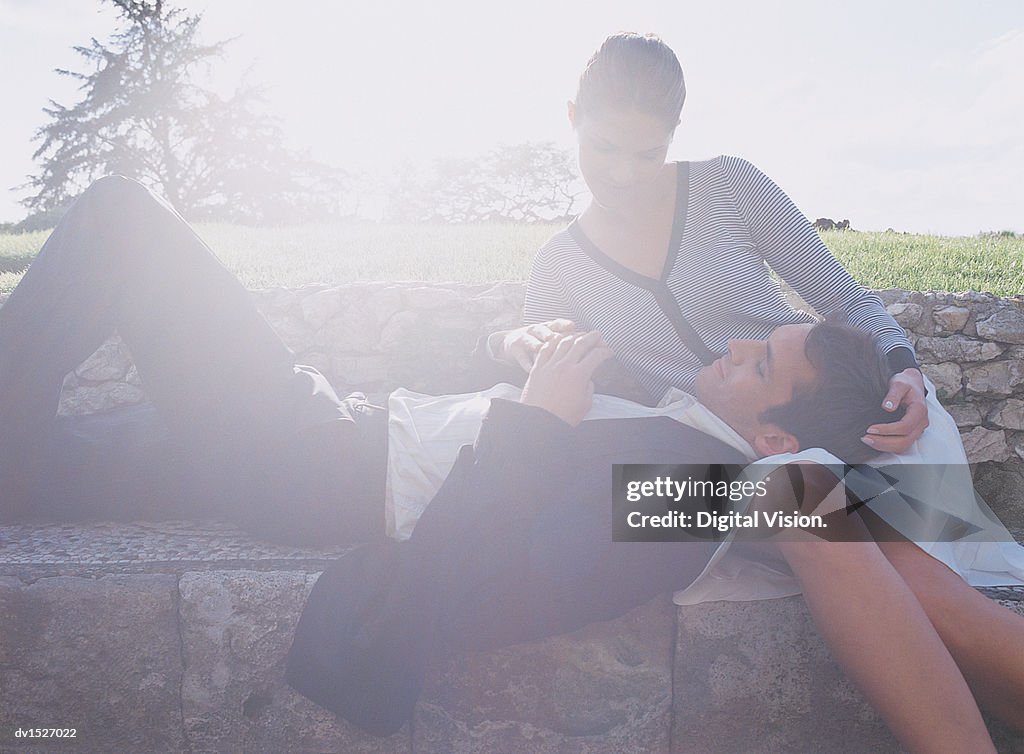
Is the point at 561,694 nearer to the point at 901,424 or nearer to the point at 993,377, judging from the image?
the point at 901,424

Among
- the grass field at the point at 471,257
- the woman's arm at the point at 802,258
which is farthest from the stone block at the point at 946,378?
the woman's arm at the point at 802,258

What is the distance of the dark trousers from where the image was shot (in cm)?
245

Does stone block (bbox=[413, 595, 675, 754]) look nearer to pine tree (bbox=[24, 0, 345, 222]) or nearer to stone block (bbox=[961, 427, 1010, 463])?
stone block (bbox=[961, 427, 1010, 463])

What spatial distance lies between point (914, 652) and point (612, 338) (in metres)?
1.63

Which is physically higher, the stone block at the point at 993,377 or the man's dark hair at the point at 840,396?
the man's dark hair at the point at 840,396

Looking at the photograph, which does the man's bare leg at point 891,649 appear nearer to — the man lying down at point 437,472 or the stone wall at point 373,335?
the man lying down at point 437,472

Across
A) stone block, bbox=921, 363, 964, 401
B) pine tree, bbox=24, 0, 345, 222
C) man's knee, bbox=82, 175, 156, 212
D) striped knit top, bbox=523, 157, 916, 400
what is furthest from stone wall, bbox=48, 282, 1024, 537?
pine tree, bbox=24, 0, 345, 222

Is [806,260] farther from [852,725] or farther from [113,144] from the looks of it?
[113,144]

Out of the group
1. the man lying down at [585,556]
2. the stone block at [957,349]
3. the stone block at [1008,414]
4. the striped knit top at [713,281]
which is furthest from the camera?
the stone block at [1008,414]

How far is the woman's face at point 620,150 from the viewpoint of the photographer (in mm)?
2609

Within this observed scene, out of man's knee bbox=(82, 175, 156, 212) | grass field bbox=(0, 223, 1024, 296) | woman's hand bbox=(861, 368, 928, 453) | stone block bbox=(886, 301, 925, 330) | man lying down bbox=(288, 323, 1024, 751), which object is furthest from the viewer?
grass field bbox=(0, 223, 1024, 296)

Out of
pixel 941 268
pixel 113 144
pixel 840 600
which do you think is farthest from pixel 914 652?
pixel 113 144

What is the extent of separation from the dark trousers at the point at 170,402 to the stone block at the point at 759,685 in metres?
1.04

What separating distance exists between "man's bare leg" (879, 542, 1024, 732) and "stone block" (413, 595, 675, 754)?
67cm
